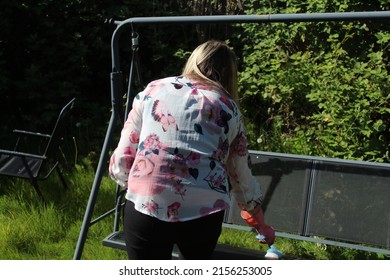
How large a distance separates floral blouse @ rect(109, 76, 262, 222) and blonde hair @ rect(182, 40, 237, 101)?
0.07 metres

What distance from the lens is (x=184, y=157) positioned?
244 centimetres

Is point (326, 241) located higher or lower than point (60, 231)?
higher

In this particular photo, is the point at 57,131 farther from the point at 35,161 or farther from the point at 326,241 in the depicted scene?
the point at 326,241

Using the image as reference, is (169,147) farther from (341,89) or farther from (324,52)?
(324,52)

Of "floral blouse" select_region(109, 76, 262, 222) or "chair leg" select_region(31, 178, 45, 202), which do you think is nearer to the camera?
"floral blouse" select_region(109, 76, 262, 222)

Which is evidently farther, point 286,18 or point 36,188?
point 36,188

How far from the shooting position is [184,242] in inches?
99.5

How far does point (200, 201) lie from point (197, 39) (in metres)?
4.18

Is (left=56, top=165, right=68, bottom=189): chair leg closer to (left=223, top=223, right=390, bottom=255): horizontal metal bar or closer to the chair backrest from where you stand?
the chair backrest

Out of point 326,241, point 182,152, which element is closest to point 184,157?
point 182,152

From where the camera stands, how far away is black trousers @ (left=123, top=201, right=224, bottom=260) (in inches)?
97.7

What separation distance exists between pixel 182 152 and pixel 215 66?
392 millimetres

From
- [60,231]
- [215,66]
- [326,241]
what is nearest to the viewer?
[215,66]

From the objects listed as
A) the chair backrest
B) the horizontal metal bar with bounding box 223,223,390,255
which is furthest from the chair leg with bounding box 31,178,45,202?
the horizontal metal bar with bounding box 223,223,390,255
